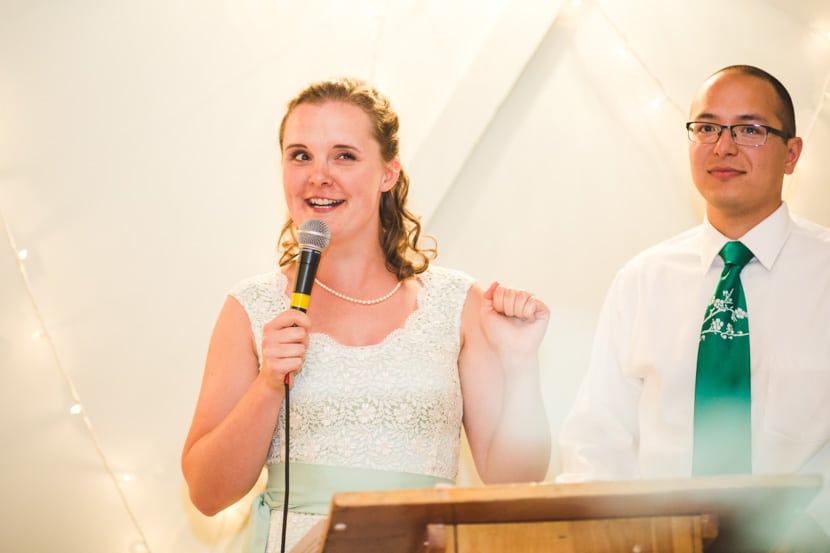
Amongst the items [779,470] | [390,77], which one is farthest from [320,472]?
[390,77]

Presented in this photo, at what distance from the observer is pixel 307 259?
1823mm

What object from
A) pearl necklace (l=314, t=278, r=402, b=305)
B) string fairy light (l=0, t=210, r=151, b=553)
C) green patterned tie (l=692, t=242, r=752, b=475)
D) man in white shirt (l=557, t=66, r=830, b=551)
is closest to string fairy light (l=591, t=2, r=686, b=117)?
man in white shirt (l=557, t=66, r=830, b=551)

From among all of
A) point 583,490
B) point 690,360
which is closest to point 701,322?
point 690,360

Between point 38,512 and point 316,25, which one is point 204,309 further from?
point 316,25

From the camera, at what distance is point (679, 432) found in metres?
2.40

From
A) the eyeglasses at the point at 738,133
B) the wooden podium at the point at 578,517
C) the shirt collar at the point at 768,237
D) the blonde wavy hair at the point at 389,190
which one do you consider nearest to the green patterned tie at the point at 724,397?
the shirt collar at the point at 768,237

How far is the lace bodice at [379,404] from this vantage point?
225 centimetres

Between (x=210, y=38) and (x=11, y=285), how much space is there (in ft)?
3.16

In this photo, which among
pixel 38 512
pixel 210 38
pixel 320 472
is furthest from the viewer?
pixel 210 38

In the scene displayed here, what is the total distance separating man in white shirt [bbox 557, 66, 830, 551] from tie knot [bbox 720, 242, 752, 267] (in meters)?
0.02

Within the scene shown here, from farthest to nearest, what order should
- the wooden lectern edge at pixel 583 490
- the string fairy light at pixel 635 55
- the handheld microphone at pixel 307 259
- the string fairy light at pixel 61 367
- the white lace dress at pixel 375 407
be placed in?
the string fairy light at pixel 635 55
the string fairy light at pixel 61 367
the white lace dress at pixel 375 407
the handheld microphone at pixel 307 259
the wooden lectern edge at pixel 583 490

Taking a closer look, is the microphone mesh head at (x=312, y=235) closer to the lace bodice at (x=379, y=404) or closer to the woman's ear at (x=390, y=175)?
the lace bodice at (x=379, y=404)

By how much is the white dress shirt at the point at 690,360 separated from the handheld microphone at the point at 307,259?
37.6 inches

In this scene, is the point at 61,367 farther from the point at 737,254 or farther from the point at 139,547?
the point at 737,254
